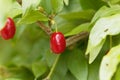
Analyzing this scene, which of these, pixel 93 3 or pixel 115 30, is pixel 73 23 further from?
pixel 115 30

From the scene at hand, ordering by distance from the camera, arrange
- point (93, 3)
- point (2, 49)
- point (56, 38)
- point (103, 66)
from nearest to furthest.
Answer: point (103, 66) → point (56, 38) → point (93, 3) → point (2, 49)

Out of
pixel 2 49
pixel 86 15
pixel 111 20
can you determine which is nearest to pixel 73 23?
pixel 86 15

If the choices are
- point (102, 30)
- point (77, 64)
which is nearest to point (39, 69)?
point (77, 64)

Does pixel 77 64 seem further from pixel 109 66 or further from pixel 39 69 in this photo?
pixel 109 66

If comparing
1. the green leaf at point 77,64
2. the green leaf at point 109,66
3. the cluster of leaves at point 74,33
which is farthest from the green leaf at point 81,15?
the green leaf at point 109,66

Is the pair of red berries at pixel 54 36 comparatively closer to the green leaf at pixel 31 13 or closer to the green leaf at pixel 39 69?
the green leaf at pixel 31 13

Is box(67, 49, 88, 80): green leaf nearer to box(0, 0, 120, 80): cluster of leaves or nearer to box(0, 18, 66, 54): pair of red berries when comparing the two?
box(0, 0, 120, 80): cluster of leaves

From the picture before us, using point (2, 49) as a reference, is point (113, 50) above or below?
above
